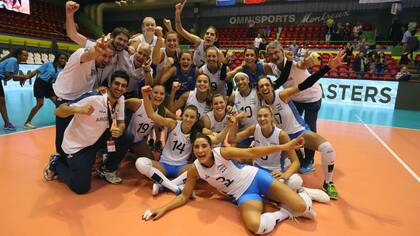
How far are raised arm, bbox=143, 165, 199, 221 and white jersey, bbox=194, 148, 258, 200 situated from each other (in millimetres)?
85

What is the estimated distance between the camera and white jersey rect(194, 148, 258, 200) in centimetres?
283

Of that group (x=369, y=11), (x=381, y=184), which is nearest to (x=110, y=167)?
(x=381, y=184)

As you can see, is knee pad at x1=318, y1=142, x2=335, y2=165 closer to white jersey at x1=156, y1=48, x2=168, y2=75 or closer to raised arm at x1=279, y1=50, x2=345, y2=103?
raised arm at x1=279, y1=50, x2=345, y2=103

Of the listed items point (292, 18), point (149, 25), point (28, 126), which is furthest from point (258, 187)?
point (292, 18)

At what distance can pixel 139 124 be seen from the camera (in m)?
3.93

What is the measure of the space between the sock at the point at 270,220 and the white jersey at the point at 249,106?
1564mm

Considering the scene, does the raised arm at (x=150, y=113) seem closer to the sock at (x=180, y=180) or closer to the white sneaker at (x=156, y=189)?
the sock at (x=180, y=180)

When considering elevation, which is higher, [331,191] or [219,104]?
[219,104]

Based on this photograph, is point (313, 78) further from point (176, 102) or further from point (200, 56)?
point (200, 56)

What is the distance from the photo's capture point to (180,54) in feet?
14.9

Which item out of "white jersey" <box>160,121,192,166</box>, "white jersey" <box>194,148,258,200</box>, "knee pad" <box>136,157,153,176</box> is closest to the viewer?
"white jersey" <box>194,148,258,200</box>

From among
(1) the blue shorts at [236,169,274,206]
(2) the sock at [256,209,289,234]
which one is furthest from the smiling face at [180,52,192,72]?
(2) the sock at [256,209,289,234]

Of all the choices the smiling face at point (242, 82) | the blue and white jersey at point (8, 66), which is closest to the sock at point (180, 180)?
the smiling face at point (242, 82)

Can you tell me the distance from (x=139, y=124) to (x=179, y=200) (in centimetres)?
140
